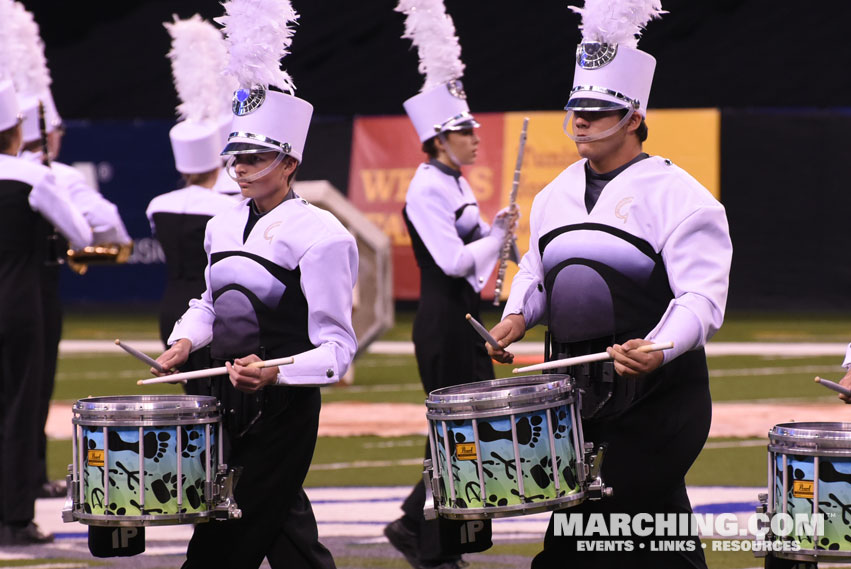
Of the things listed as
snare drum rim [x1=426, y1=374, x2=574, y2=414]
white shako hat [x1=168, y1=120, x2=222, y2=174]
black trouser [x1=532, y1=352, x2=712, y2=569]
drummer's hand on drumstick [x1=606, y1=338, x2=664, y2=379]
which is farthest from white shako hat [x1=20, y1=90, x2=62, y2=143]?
drummer's hand on drumstick [x1=606, y1=338, x2=664, y2=379]

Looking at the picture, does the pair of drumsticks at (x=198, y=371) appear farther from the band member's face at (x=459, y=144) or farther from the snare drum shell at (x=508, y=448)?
the band member's face at (x=459, y=144)

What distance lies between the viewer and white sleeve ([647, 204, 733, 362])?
13.3ft

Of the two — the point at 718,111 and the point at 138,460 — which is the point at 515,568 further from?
the point at 718,111

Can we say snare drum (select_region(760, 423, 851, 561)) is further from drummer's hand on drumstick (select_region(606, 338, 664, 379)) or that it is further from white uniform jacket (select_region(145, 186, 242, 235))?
white uniform jacket (select_region(145, 186, 242, 235))

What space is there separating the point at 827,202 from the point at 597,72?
560 inches

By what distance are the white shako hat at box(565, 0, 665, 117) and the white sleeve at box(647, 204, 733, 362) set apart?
442 millimetres

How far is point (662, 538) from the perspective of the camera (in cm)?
418

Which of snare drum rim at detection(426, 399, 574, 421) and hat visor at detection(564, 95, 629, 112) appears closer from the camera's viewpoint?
snare drum rim at detection(426, 399, 574, 421)

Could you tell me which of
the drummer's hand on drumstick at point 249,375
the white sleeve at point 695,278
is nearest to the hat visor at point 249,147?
the drummer's hand on drumstick at point 249,375

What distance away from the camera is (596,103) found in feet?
14.5

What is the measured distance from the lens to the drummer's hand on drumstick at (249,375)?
4.30m

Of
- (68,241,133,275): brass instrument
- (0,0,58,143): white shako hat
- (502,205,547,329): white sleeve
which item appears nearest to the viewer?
(502,205,547,329): white sleeve

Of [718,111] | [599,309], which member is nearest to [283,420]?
[599,309]

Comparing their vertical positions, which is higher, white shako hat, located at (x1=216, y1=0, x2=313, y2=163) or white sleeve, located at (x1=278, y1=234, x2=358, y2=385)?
white shako hat, located at (x1=216, y1=0, x2=313, y2=163)
